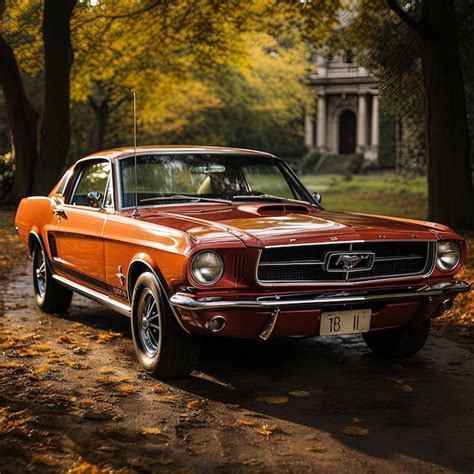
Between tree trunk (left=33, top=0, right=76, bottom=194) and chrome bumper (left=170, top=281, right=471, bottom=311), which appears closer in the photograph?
chrome bumper (left=170, top=281, right=471, bottom=311)

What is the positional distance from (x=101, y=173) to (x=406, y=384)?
3240mm

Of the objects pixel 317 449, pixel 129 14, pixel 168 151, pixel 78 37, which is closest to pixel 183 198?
pixel 168 151

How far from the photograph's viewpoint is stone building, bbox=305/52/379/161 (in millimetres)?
61688

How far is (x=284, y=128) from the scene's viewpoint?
176 feet

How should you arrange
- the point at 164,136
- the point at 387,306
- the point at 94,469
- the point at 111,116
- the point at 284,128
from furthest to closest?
the point at 284,128 < the point at 164,136 < the point at 111,116 < the point at 387,306 < the point at 94,469

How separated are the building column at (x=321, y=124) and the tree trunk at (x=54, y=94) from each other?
4270 cm

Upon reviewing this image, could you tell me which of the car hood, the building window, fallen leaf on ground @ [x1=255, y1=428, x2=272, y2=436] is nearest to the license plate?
the car hood

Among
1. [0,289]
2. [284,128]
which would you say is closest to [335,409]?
[0,289]

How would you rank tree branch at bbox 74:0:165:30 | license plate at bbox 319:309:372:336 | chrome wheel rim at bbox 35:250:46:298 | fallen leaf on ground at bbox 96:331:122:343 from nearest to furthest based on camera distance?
license plate at bbox 319:309:372:336 → fallen leaf on ground at bbox 96:331:122:343 → chrome wheel rim at bbox 35:250:46:298 → tree branch at bbox 74:0:165:30

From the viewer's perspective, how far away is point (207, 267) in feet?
18.5

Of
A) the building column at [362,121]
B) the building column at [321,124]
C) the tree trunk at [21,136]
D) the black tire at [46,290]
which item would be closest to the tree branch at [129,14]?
the tree trunk at [21,136]

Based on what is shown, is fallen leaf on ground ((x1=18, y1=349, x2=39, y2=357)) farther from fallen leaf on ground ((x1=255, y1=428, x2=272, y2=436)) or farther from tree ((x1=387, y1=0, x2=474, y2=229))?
tree ((x1=387, y1=0, x2=474, y2=229))

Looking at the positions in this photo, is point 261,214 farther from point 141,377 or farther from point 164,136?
point 164,136

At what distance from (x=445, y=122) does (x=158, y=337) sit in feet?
32.6
